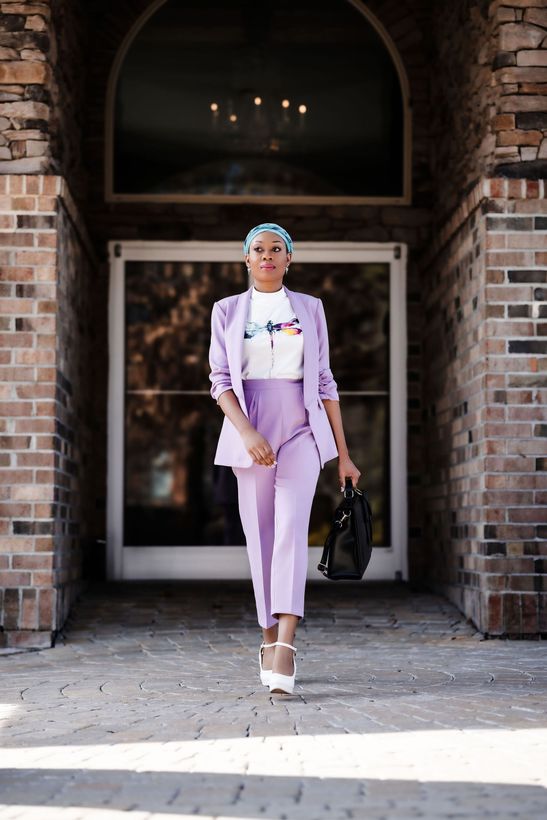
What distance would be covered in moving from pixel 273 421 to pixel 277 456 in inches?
5.4

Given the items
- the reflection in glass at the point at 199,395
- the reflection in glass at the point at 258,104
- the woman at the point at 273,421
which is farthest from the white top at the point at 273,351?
the reflection in glass at the point at 258,104

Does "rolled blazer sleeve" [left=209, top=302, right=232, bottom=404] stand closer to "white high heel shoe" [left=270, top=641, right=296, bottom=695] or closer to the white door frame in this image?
"white high heel shoe" [left=270, top=641, right=296, bottom=695]

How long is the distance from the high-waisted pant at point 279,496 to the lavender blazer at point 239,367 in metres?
0.05

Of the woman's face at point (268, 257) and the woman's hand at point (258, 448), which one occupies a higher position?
the woman's face at point (268, 257)

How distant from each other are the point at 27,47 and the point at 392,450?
12.4ft

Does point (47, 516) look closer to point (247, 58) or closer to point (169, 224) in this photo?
point (169, 224)

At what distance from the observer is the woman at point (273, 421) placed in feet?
16.2

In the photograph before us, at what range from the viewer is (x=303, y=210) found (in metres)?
9.35

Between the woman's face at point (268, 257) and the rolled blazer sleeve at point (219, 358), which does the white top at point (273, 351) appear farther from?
the woman's face at point (268, 257)

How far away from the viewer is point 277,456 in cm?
501

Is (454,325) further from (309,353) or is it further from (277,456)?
(277,456)

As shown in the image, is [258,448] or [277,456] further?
[277,456]

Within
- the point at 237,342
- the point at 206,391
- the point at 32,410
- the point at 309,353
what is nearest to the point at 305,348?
the point at 309,353

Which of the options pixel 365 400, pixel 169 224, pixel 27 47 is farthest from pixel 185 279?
pixel 27 47
